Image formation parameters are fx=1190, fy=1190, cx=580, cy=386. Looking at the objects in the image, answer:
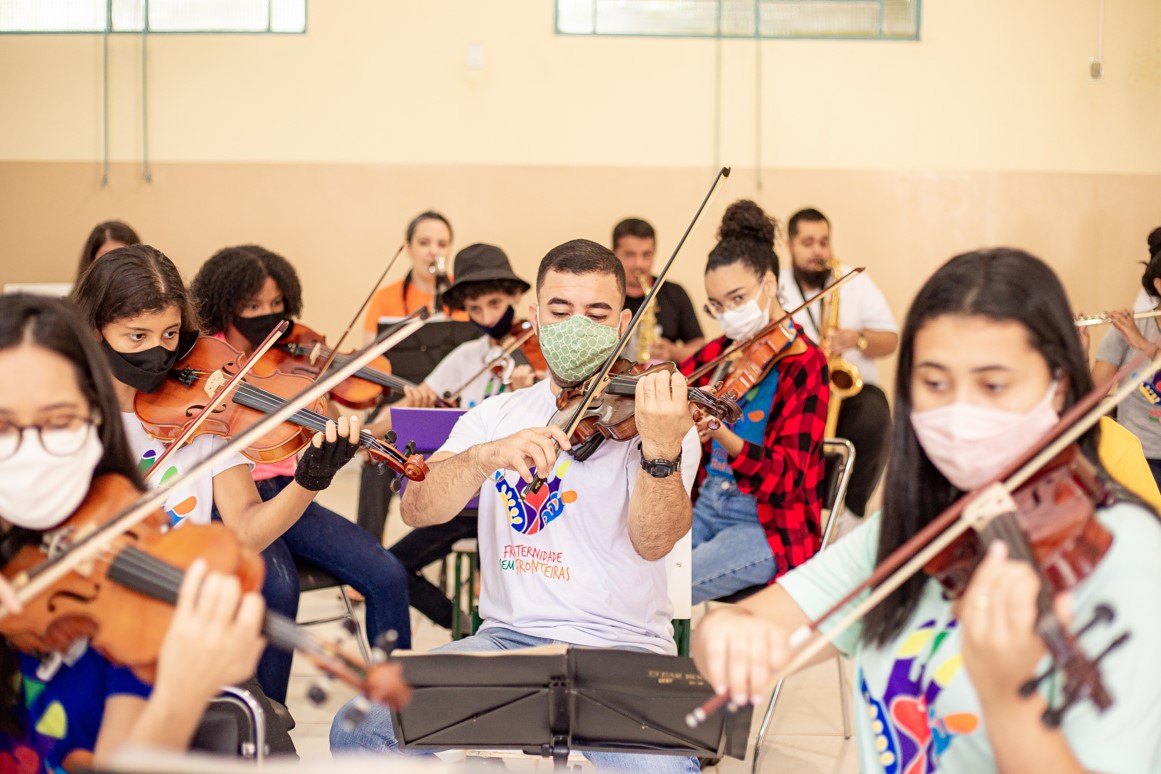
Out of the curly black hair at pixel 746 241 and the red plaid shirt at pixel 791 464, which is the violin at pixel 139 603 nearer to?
the red plaid shirt at pixel 791 464

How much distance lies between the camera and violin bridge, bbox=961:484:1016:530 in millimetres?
1161

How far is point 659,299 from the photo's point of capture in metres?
4.75

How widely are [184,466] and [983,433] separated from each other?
151cm

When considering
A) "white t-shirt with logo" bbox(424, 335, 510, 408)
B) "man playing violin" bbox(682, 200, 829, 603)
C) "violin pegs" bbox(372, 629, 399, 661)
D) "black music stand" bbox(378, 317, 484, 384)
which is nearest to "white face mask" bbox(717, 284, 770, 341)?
"man playing violin" bbox(682, 200, 829, 603)

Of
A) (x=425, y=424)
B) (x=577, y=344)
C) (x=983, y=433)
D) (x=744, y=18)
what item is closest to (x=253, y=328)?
(x=425, y=424)

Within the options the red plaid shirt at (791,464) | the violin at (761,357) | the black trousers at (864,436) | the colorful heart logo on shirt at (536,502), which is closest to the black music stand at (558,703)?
the colorful heart logo on shirt at (536,502)

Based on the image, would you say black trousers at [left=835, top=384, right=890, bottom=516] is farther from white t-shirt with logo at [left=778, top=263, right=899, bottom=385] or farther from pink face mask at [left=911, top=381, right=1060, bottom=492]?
pink face mask at [left=911, top=381, right=1060, bottom=492]

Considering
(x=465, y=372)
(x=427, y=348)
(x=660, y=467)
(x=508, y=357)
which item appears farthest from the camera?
(x=427, y=348)

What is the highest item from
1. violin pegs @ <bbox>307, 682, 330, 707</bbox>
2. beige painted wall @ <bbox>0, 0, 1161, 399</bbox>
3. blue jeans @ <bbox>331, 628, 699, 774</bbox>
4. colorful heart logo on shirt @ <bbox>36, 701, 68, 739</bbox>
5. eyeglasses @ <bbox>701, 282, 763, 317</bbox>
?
beige painted wall @ <bbox>0, 0, 1161, 399</bbox>

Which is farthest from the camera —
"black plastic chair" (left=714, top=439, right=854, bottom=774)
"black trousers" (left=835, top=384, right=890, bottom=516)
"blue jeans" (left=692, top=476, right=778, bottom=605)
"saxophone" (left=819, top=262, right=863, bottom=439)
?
"saxophone" (left=819, top=262, right=863, bottom=439)

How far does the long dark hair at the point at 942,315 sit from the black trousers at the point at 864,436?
2804 millimetres

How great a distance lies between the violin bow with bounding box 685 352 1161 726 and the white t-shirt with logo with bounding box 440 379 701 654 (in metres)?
0.81

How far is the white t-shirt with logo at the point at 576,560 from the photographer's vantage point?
2.06m

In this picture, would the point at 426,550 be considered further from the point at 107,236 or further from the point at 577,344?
the point at 107,236
